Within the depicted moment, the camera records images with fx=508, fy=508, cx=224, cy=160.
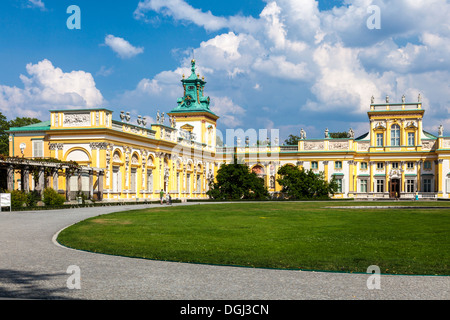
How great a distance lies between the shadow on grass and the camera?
795 cm

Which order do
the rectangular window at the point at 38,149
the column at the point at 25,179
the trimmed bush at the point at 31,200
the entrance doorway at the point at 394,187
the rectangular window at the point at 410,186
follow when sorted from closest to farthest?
the trimmed bush at the point at 31,200 → the column at the point at 25,179 → the rectangular window at the point at 38,149 → the rectangular window at the point at 410,186 → the entrance doorway at the point at 394,187

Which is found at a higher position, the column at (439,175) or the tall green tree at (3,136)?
the tall green tree at (3,136)

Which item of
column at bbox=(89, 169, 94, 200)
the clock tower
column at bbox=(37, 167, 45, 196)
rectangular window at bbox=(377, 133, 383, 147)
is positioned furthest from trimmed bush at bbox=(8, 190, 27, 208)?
rectangular window at bbox=(377, 133, 383, 147)

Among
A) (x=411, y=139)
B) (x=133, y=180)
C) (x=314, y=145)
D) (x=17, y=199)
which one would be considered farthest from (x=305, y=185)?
(x=17, y=199)

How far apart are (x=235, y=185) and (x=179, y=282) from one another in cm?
5803

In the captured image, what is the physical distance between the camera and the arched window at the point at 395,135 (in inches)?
2985

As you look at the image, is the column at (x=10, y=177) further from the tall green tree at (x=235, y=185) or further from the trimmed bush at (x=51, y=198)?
the tall green tree at (x=235, y=185)

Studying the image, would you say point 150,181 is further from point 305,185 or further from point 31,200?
point 31,200

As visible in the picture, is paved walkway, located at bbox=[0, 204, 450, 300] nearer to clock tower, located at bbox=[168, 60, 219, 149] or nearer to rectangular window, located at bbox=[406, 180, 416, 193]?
clock tower, located at bbox=[168, 60, 219, 149]

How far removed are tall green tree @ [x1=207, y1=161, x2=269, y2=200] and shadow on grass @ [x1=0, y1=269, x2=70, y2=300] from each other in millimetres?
57272

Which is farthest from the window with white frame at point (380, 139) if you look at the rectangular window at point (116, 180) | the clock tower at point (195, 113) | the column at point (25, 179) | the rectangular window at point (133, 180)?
the column at point (25, 179)

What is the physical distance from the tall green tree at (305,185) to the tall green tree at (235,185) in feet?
14.3

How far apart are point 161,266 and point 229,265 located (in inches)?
57.7

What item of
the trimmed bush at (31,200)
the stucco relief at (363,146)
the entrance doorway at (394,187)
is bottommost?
the entrance doorway at (394,187)
